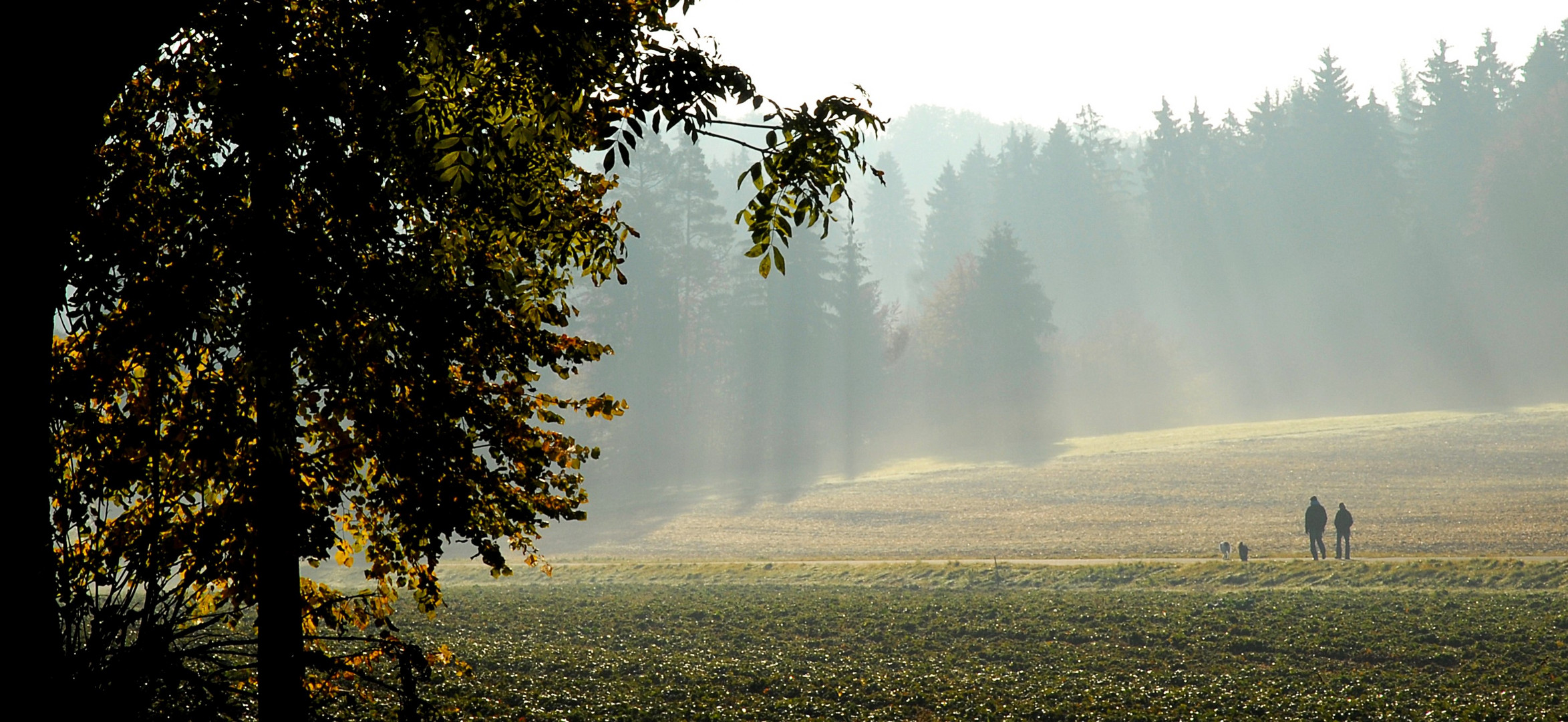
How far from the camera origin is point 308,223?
6.35 meters

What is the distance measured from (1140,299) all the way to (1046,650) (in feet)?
264

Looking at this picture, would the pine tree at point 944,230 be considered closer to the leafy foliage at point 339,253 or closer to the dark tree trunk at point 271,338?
the leafy foliage at point 339,253

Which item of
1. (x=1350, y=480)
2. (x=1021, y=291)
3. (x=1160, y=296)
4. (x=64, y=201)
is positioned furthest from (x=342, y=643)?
(x=1160, y=296)

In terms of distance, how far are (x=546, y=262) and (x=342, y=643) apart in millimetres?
6626

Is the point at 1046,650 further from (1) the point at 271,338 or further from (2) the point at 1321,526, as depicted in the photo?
(2) the point at 1321,526

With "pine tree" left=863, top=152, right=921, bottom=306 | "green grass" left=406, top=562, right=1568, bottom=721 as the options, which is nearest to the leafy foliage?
"green grass" left=406, top=562, right=1568, bottom=721

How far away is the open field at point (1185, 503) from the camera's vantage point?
2808 centimetres

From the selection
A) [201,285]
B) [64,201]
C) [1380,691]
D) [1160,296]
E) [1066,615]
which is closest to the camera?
[64,201]

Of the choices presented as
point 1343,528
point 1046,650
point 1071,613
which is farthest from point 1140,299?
point 1046,650

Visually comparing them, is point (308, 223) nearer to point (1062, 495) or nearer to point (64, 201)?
point (64, 201)

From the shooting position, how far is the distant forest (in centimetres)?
6178

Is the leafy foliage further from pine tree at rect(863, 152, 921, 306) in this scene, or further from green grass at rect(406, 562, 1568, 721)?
pine tree at rect(863, 152, 921, 306)

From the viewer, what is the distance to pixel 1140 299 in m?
89.5

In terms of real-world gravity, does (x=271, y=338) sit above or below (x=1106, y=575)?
above
